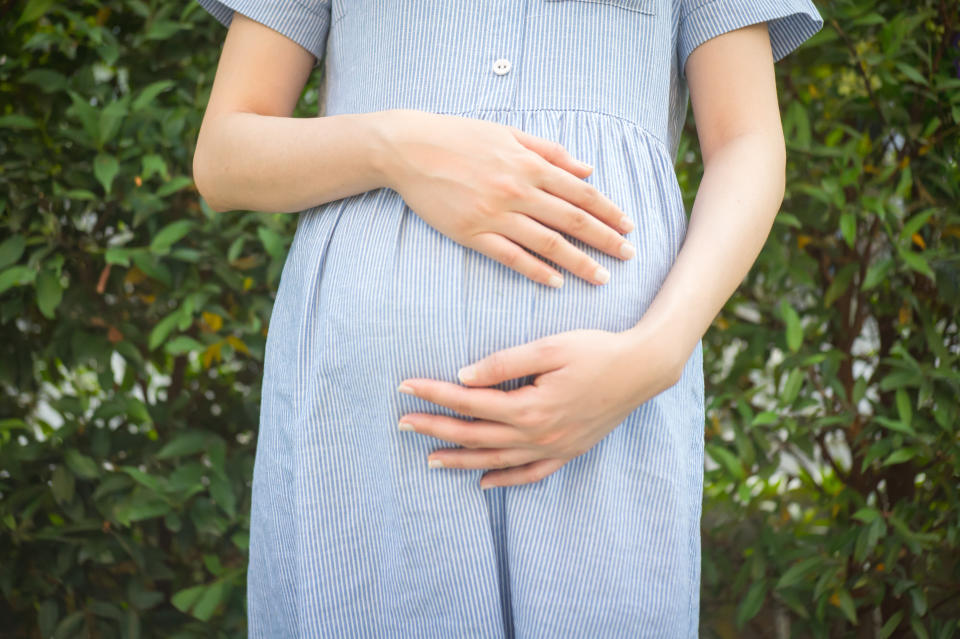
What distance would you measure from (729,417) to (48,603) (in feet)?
4.81

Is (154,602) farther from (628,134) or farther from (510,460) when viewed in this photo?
(628,134)

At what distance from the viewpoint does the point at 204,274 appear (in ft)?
5.17

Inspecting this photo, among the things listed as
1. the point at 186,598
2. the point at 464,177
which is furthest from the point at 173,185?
the point at 464,177

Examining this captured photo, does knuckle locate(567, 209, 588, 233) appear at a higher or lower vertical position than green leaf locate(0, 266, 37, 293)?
higher

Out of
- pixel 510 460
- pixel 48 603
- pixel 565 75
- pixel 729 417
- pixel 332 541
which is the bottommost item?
pixel 48 603

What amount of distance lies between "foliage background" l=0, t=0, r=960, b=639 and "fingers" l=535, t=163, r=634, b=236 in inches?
32.3

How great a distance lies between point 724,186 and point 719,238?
72mm

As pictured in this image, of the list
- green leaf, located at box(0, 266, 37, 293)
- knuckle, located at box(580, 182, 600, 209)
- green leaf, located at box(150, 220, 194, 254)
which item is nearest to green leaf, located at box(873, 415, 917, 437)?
knuckle, located at box(580, 182, 600, 209)

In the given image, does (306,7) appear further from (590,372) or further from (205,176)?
(590,372)

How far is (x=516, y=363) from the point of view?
0.64 meters

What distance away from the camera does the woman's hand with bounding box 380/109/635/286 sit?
667mm

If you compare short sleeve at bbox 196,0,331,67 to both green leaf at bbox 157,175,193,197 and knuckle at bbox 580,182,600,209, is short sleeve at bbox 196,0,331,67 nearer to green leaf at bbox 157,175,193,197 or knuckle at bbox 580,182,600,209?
knuckle at bbox 580,182,600,209

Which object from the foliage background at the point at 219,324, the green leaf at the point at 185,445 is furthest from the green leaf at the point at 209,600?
the green leaf at the point at 185,445

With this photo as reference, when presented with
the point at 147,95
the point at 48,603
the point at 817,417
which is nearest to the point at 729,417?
the point at 817,417
